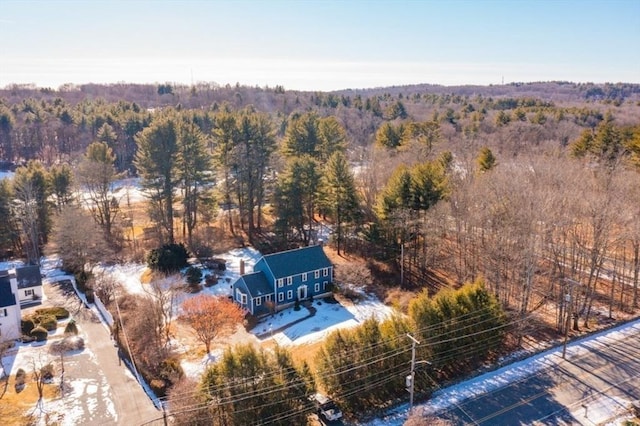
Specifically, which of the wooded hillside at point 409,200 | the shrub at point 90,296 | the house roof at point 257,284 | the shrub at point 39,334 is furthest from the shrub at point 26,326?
the wooded hillside at point 409,200

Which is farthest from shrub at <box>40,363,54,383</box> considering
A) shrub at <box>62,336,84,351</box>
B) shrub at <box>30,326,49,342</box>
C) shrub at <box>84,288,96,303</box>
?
shrub at <box>84,288,96,303</box>

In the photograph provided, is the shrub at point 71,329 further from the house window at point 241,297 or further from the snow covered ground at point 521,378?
the snow covered ground at point 521,378

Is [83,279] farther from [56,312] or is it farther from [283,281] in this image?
[283,281]

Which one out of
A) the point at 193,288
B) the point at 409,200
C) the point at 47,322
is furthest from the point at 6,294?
the point at 409,200

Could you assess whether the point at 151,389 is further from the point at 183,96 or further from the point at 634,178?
the point at 183,96

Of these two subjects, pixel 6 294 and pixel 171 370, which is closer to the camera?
pixel 171 370

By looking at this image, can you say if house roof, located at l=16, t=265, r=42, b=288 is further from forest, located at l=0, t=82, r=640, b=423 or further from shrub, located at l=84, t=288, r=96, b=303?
shrub, located at l=84, t=288, r=96, b=303

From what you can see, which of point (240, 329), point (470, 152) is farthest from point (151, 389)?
point (470, 152)
